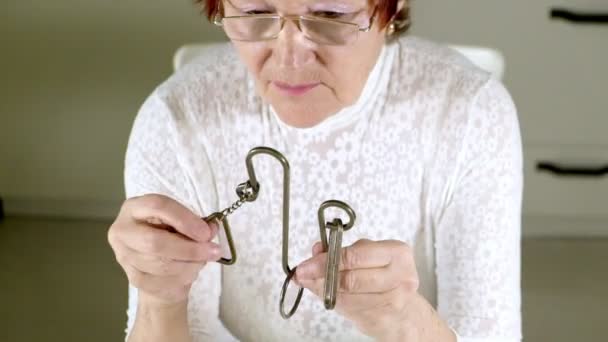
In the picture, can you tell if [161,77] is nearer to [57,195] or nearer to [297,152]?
[57,195]

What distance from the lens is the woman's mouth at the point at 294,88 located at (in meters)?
0.72

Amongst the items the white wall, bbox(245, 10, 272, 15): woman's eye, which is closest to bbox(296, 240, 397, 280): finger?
bbox(245, 10, 272, 15): woman's eye

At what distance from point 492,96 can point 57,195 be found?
1327 millimetres

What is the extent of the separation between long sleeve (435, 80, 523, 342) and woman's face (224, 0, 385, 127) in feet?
0.52

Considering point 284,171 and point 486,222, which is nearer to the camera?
point 284,171

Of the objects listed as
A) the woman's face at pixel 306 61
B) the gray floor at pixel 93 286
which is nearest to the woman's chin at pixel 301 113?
the woman's face at pixel 306 61

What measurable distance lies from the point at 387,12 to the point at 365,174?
0.22 metres

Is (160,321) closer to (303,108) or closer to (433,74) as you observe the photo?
(303,108)

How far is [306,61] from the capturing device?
71 centimetres

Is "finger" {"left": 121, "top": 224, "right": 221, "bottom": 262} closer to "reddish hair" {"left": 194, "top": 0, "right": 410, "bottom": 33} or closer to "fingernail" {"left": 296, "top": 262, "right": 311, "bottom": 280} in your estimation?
"fingernail" {"left": 296, "top": 262, "right": 311, "bottom": 280}

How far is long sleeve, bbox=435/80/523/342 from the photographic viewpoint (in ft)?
2.77

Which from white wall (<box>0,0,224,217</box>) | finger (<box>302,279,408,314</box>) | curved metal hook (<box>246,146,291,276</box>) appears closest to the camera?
curved metal hook (<box>246,146,291,276</box>)

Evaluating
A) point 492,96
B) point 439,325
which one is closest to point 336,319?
point 439,325

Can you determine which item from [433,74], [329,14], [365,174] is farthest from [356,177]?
[329,14]
